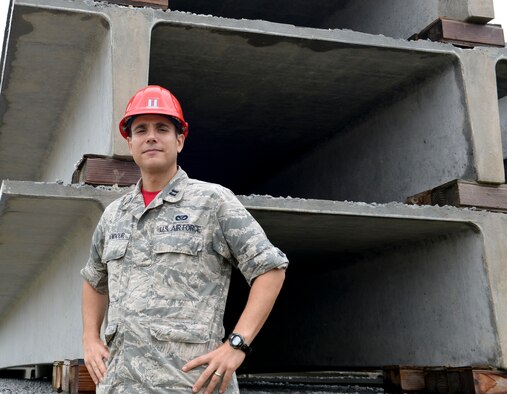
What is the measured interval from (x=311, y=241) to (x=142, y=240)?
157 inches

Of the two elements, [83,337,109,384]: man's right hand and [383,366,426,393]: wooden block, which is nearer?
[83,337,109,384]: man's right hand

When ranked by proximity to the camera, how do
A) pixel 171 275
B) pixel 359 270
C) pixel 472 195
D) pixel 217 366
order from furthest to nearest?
1. pixel 359 270
2. pixel 472 195
3. pixel 171 275
4. pixel 217 366

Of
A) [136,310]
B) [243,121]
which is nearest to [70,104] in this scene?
[243,121]

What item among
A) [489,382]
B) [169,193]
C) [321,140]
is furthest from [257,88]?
[169,193]

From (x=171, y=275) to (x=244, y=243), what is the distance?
0.26 metres

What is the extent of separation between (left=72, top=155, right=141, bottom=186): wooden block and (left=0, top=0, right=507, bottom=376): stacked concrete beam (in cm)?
10

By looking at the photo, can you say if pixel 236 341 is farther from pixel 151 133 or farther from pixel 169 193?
pixel 151 133

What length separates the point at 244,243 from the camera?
7.61ft

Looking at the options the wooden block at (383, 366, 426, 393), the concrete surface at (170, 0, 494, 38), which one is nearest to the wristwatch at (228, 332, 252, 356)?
the wooden block at (383, 366, 426, 393)

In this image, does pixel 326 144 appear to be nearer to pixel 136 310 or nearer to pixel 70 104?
pixel 70 104

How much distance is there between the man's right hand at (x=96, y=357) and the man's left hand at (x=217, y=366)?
36 centimetres

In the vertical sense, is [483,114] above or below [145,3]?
below

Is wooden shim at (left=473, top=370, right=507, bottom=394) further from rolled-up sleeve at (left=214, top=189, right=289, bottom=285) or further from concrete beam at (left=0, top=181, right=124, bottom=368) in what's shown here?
rolled-up sleeve at (left=214, top=189, right=289, bottom=285)

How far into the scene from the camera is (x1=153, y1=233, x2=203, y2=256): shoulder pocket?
233 cm
